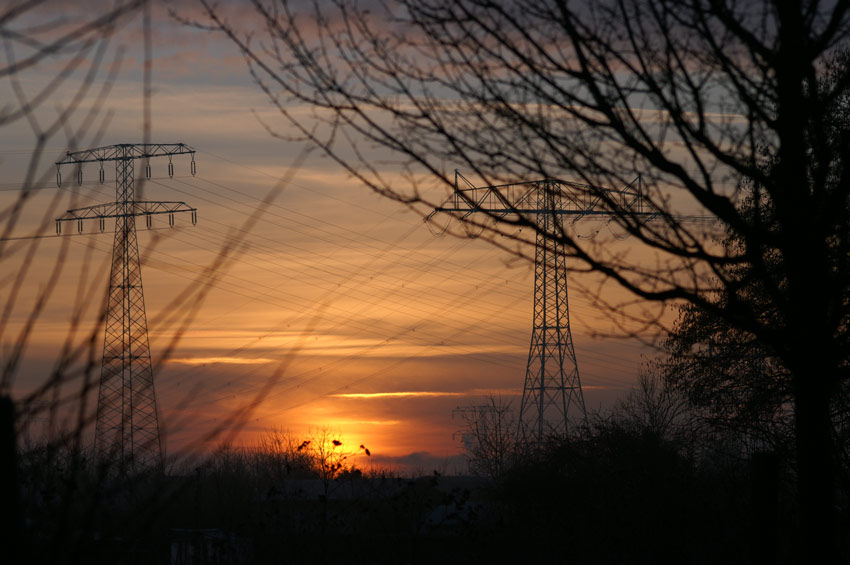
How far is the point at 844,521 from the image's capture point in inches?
348

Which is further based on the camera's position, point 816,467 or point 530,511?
point 530,511

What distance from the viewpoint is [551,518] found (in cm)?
2623

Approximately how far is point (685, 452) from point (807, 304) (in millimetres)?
26854

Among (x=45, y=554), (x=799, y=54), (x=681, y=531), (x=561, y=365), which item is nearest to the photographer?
(x=45, y=554)

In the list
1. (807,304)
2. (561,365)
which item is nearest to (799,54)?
(807,304)

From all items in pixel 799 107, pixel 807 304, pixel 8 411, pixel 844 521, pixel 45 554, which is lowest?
pixel 844 521

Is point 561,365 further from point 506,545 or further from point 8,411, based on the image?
point 8,411

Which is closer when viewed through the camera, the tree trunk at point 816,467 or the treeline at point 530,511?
the tree trunk at point 816,467

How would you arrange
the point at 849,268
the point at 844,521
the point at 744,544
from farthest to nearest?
the point at 744,544
the point at 844,521
the point at 849,268

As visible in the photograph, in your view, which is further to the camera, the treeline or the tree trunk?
the treeline

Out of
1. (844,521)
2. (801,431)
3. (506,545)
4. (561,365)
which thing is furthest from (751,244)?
(561,365)

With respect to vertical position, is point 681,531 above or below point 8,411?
below

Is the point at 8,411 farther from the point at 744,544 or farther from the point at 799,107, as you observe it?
the point at 744,544

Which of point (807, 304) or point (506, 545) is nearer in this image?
point (807, 304)
